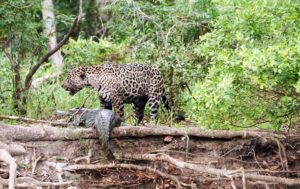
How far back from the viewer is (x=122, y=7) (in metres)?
10.3

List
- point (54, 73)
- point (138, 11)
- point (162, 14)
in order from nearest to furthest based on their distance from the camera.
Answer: point (138, 11) → point (162, 14) → point (54, 73)

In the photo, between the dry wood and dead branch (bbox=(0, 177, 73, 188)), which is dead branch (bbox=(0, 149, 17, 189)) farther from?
the dry wood

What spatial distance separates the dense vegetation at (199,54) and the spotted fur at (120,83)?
Answer: 1.83 feet

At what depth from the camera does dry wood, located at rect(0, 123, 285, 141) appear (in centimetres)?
767

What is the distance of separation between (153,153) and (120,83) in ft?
5.84

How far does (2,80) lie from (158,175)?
391cm

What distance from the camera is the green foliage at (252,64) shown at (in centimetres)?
580

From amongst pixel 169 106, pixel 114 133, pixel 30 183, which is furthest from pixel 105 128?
pixel 169 106

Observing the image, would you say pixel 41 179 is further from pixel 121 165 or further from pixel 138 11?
pixel 138 11

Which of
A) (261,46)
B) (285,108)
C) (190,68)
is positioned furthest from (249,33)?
(190,68)

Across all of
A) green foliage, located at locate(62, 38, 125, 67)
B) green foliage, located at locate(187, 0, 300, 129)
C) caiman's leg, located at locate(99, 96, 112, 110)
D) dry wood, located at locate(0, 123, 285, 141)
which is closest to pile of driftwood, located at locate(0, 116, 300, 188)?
dry wood, located at locate(0, 123, 285, 141)

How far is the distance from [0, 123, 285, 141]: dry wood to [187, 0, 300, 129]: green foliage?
2.20 feet

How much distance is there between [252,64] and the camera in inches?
227

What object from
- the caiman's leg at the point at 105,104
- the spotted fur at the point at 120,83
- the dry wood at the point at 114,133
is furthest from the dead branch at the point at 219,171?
the caiman's leg at the point at 105,104
